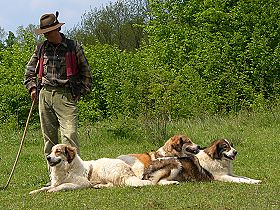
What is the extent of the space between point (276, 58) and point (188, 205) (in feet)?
74.9

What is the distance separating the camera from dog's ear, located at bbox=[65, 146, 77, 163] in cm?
897

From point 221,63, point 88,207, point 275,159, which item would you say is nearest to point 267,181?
point 275,159

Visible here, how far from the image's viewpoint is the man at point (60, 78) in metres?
9.34

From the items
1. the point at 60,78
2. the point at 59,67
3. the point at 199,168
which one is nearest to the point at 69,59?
the point at 59,67

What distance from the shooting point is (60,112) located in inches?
371

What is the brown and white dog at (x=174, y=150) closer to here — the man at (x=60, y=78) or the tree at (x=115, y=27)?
the man at (x=60, y=78)

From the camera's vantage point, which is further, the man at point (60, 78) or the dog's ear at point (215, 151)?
the dog's ear at point (215, 151)

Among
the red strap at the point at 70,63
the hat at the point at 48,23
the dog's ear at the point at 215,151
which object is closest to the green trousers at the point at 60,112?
the red strap at the point at 70,63

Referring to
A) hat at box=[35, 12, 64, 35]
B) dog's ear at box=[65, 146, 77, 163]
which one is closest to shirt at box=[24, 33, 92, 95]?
hat at box=[35, 12, 64, 35]

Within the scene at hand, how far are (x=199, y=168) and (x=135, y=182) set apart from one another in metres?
1.20

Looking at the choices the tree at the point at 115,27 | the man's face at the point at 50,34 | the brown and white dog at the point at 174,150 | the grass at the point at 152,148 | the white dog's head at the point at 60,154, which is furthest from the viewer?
the tree at the point at 115,27

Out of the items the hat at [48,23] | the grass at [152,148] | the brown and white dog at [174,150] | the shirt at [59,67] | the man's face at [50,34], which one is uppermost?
the hat at [48,23]

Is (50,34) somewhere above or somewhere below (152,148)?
above

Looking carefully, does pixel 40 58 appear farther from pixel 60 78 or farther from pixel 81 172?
pixel 81 172
